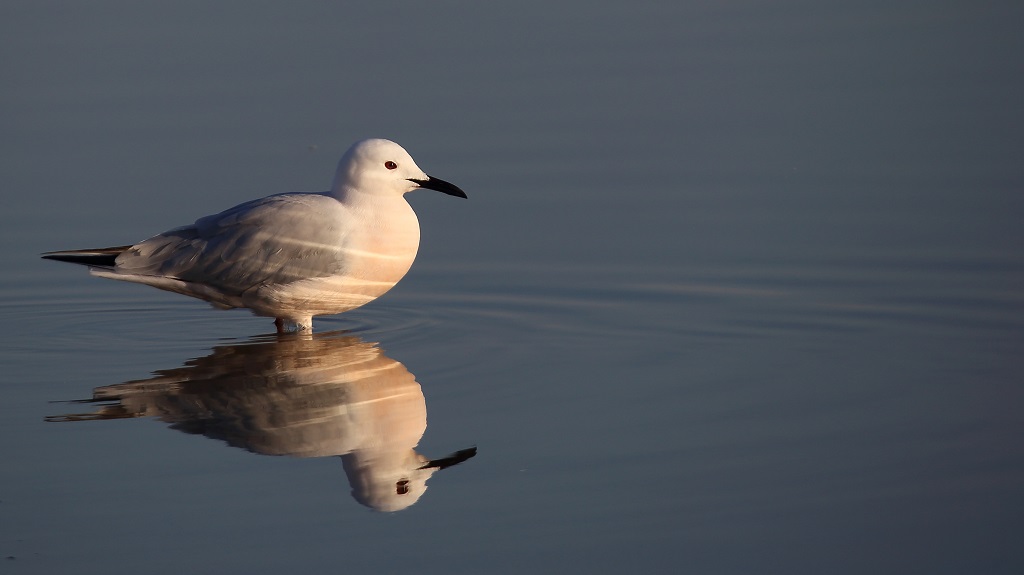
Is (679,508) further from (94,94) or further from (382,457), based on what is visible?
(94,94)

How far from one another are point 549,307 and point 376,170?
1.22 meters

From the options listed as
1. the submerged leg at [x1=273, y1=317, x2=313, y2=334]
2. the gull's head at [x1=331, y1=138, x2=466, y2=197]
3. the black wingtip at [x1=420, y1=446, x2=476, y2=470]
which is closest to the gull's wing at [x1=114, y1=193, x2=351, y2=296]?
the gull's head at [x1=331, y1=138, x2=466, y2=197]

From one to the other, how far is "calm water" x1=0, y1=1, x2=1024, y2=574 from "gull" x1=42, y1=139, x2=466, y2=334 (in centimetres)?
26

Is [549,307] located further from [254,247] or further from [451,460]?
[451,460]

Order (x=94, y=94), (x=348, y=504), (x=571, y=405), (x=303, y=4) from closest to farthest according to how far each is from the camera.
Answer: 1. (x=348, y=504)
2. (x=571, y=405)
3. (x=94, y=94)
4. (x=303, y=4)

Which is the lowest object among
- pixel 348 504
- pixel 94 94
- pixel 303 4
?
pixel 348 504

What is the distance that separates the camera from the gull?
322 inches

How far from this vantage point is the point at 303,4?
1409 cm

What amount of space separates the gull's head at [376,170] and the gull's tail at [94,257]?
1.28 metres

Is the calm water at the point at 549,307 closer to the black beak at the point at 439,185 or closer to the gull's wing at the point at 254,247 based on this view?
the gull's wing at the point at 254,247

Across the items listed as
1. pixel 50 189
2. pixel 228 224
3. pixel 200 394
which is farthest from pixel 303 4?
Result: pixel 200 394

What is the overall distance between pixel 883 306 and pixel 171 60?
6.83 m

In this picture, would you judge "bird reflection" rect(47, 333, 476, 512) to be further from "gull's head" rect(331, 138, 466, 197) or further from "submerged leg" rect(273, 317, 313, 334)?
"gull's head" rect(331, 138, 466, 197)

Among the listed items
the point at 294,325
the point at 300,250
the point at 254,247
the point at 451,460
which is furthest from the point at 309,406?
the point at 294,325
